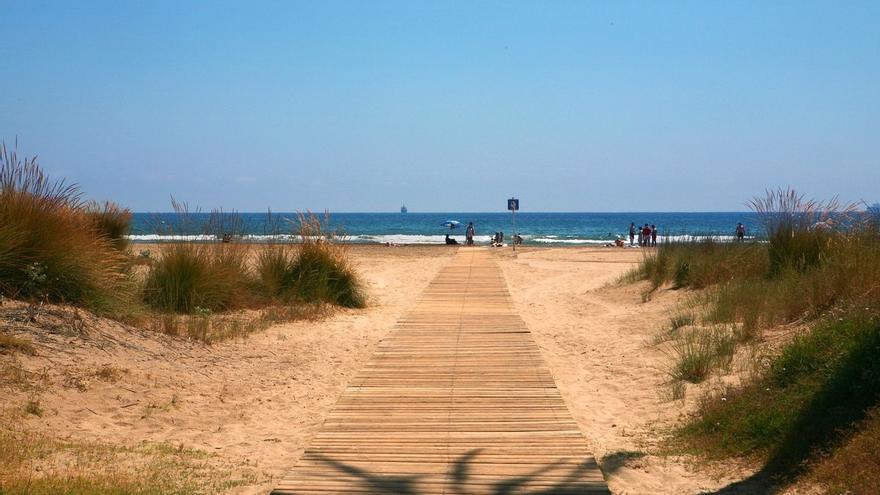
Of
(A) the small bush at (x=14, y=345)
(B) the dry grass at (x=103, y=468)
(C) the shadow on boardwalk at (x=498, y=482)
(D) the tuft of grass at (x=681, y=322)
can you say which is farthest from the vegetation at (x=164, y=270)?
(D) the tuft of grass at (x=681, y=322)

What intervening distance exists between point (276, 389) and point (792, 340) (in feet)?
16.4

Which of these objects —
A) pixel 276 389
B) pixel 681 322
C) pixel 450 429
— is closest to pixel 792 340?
pixel 681 322

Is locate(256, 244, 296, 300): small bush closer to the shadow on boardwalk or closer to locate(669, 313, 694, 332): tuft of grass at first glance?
locate(669, 313, 694, 332): tuft of grass

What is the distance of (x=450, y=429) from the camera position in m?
6.19

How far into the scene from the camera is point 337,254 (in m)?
13.8

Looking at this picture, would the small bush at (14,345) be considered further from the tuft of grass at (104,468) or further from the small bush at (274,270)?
the small bush at (274,270)

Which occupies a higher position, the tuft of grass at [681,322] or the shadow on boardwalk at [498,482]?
the tuft of grass at [681,322]

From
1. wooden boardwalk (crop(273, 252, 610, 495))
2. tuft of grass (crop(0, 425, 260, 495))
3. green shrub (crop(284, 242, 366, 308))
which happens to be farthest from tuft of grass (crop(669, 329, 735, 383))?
green shrub (crop(284, 242, 366, 308))

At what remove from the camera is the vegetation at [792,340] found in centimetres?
532

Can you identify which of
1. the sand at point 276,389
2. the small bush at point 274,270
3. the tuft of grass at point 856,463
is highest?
the small bush at point 274,270

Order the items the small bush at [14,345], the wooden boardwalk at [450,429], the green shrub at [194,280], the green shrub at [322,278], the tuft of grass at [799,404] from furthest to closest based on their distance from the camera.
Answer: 1. the green shrub at [322,278]
2. the green shrub at [194,280]
3. the small bush at [14,345]
4. the tuft of grass at [799,404]
5. the wooden boardwalk at [450,429]

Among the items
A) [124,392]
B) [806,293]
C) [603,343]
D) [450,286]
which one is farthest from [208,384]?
[450,286]

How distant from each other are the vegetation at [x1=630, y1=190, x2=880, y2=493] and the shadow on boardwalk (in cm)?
120

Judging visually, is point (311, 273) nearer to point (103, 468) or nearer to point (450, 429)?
point (450, 429)
